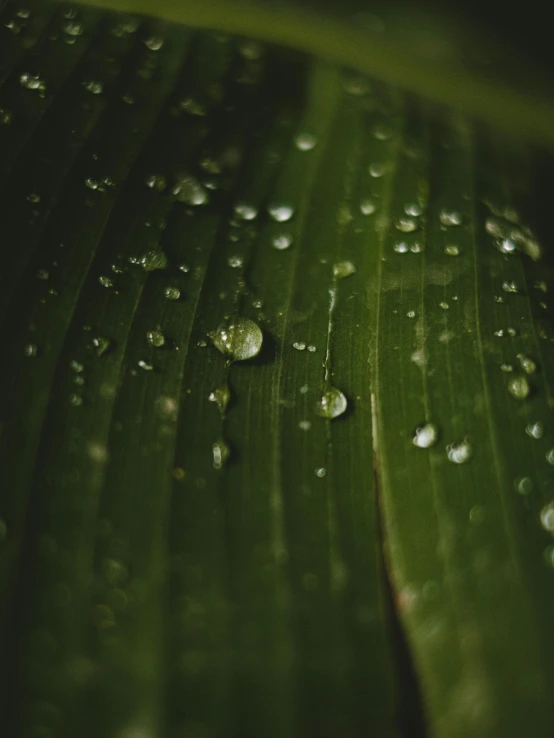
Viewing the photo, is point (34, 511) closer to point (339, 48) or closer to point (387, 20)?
point (339, 48)

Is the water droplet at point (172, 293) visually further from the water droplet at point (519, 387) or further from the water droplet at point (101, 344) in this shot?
the water droplet at point (519, 387)

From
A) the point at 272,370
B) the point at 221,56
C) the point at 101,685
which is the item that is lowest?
the point at 101,685

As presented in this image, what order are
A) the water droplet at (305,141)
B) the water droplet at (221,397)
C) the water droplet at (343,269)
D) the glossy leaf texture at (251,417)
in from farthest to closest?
the water droplet at (305,141) < the water droplet at (343,269) < the water droplet at (221,397) < the glossy leaf texture at (251,417)

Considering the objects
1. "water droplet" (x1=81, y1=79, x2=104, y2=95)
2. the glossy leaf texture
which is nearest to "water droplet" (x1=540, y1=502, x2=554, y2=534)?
the glossy leaf texture

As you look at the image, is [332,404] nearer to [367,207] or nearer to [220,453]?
[220,453]

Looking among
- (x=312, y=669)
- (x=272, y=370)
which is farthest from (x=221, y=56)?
(x=312, y=669)

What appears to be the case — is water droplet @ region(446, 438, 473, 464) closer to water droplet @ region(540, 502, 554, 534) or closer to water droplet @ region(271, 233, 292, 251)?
water droplet @ region(540, 502, 554, 534)

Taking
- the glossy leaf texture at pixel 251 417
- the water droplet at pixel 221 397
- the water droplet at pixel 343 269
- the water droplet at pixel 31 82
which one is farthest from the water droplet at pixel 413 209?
the water droplet at pixel 31 82
